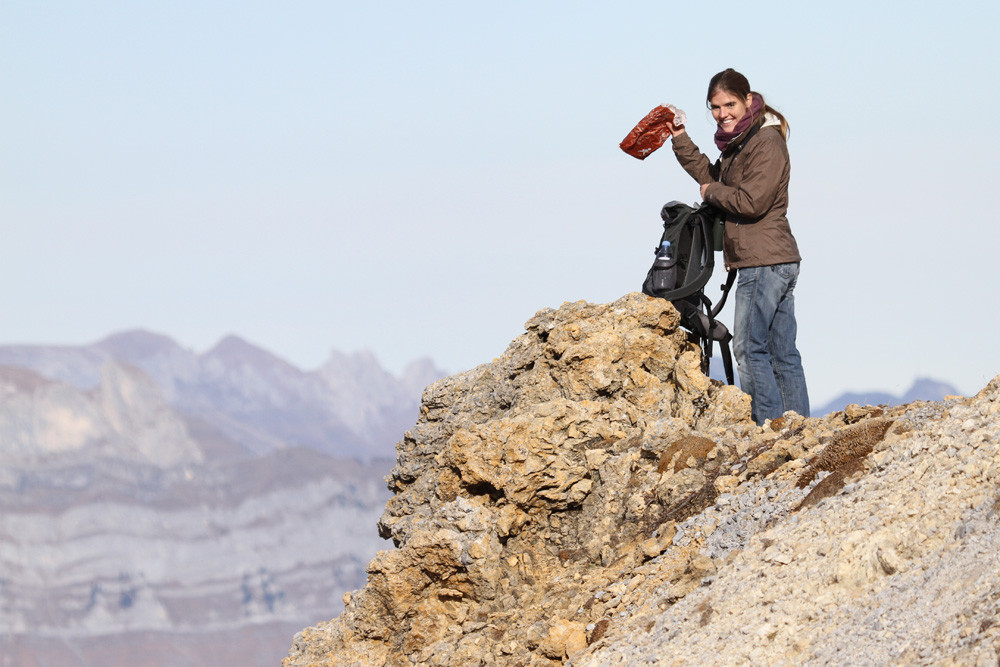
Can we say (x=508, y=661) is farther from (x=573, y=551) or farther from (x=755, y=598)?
(x=755, y=598)

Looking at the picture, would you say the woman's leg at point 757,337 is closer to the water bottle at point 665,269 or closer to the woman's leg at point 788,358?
the woman's leg at point 788,358

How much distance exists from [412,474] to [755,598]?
21.0 ft

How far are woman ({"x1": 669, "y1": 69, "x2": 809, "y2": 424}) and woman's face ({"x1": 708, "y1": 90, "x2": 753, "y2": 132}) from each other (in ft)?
0.04

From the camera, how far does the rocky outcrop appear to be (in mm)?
9289

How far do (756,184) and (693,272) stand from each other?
Result: 1584 mm

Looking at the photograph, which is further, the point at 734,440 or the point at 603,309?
the point at 603,309

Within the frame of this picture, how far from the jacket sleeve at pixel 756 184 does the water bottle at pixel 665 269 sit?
1.18m

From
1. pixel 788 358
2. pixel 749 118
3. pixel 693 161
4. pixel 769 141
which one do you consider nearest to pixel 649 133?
pixel 693 161

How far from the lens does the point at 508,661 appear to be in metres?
11.7

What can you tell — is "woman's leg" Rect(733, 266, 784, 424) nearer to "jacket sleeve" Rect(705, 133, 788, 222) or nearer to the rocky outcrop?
the rocky outcrop

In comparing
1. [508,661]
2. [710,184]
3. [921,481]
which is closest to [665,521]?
[508,661]

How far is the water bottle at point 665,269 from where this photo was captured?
47.4ft

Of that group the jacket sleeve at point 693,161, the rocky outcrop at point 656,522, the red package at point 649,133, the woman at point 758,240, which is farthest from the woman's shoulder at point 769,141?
the rocky outcrop at point 656,522

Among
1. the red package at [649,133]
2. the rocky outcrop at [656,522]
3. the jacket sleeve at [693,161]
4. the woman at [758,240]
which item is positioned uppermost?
the red package at [649,133]
